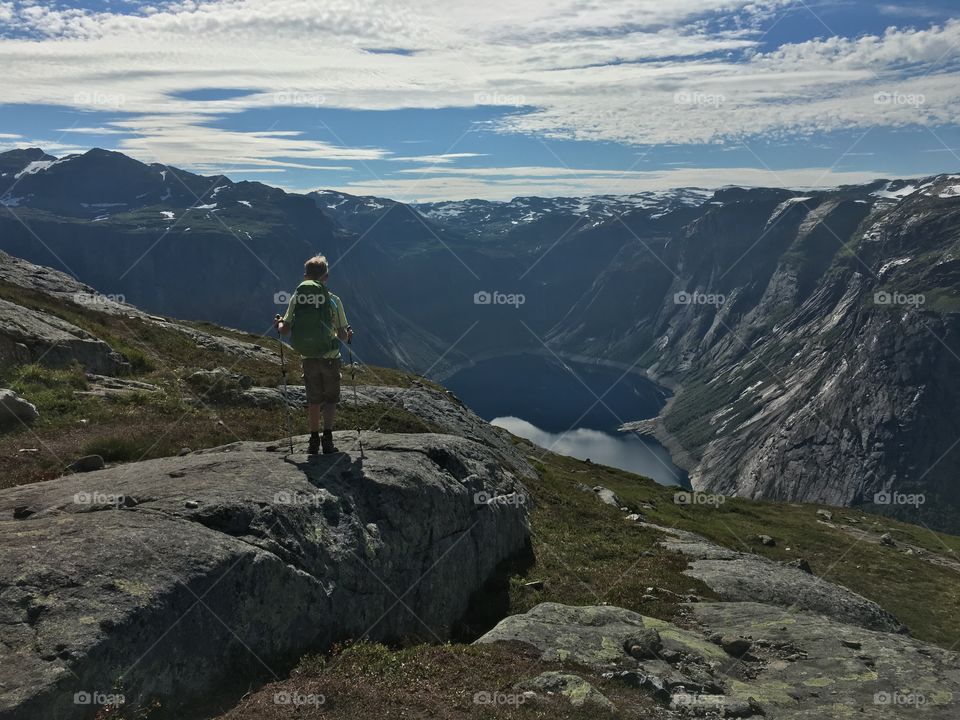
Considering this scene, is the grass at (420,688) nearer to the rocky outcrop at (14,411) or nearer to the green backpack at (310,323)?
the green backpack at (310,323)

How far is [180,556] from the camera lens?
12133 millimetres

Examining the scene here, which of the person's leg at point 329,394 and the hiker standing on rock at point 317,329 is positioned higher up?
the hiker standing on rock at point 317,329

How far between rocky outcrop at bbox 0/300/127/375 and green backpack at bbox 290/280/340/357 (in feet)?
65.0

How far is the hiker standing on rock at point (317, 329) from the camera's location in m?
16.7

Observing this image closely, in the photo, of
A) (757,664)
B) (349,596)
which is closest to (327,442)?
(349,596)

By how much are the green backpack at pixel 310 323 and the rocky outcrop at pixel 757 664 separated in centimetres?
841

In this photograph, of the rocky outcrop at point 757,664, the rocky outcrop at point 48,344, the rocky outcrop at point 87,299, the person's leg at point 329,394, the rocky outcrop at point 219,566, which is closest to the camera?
the rocky outcrop at point 219,566

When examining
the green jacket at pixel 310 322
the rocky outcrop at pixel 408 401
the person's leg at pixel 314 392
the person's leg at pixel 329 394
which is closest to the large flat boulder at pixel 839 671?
the person's leg at pixel 329 394

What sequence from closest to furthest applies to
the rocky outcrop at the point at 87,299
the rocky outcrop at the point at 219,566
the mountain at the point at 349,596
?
the rocky outcrop at the point at 219,566, the mountain at the point at 349,596, the rocky outcrop at the point at 87,299

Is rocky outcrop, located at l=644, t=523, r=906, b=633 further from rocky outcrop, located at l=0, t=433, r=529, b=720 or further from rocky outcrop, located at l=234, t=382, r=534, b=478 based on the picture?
rocky outcrop, located at l=234, t=382, r=534, b=478

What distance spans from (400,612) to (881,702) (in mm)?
11330

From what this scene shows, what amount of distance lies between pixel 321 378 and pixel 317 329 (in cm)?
141

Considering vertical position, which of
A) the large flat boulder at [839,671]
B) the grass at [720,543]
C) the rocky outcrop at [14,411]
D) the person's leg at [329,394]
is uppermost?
the person's leg at [329,394]

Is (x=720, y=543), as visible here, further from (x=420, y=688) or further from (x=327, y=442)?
(x=420, y=688)
